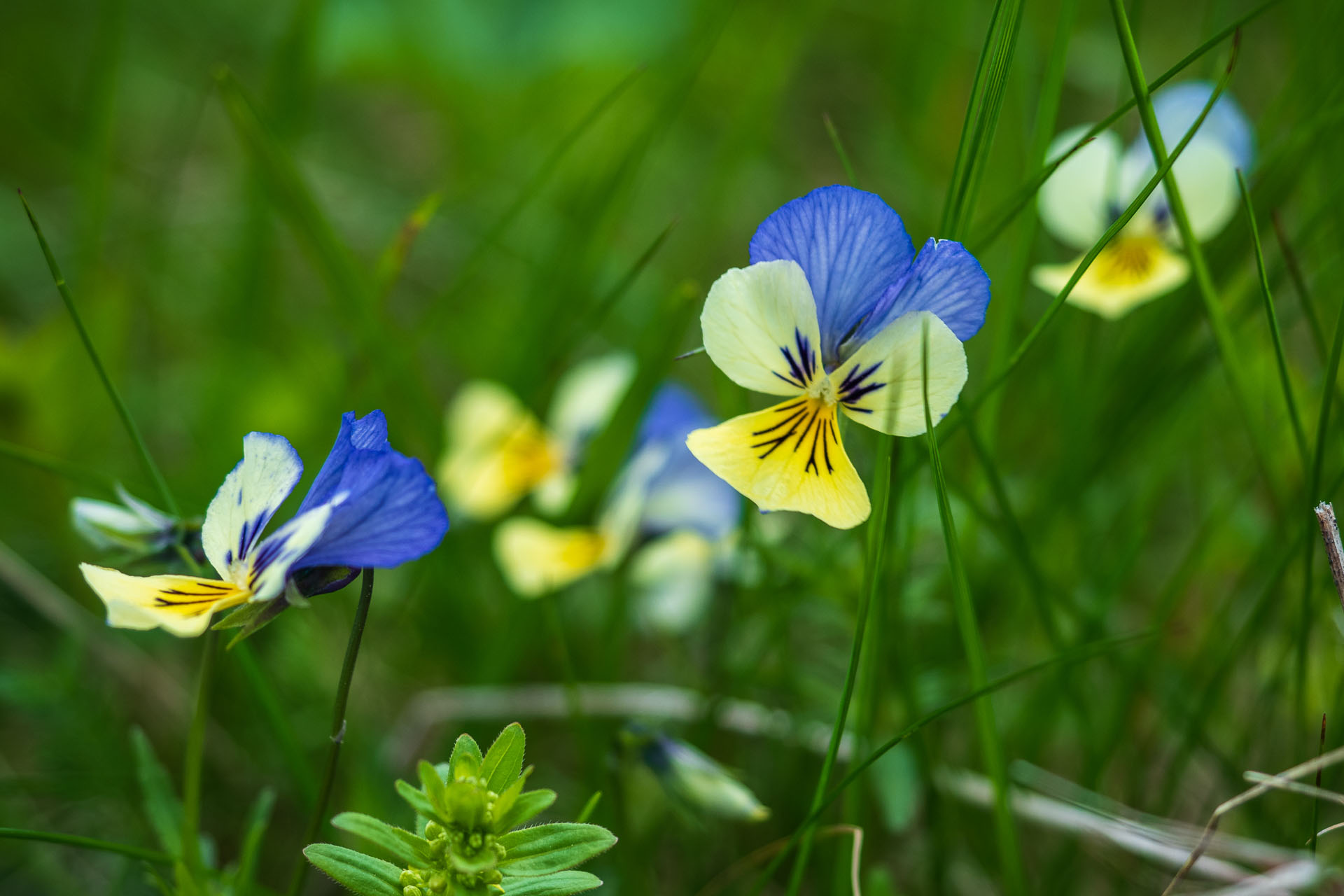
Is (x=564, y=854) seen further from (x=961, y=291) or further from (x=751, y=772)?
(x=751, y=772)

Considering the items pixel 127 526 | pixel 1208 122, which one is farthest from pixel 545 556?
pixel 1208 122

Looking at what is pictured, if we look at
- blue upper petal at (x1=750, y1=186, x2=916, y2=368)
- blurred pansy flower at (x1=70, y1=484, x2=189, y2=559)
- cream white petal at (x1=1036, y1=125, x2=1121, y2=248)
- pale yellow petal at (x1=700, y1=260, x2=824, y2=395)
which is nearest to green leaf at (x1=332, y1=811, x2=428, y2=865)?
blurred pansy flower at (x1=70, y1=484, x2=189, y2=559)

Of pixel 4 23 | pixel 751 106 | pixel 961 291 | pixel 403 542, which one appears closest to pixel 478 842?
pixel 403 542

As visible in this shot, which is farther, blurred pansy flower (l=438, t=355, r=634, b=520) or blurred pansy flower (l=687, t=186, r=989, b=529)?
blurred pansy flower (l=438, t=355, r=634, b=520)

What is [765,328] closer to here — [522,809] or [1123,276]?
[522,809]

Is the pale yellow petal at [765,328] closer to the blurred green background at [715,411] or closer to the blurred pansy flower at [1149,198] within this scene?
the blurred green background at [715,411]

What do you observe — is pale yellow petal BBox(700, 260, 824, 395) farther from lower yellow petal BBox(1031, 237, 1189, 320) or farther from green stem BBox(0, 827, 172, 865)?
green stem BBox(0, 827, 172, 865)

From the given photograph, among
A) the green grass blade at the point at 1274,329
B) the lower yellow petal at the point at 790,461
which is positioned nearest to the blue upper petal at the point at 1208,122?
the green grass blade at the point at 1274,329
